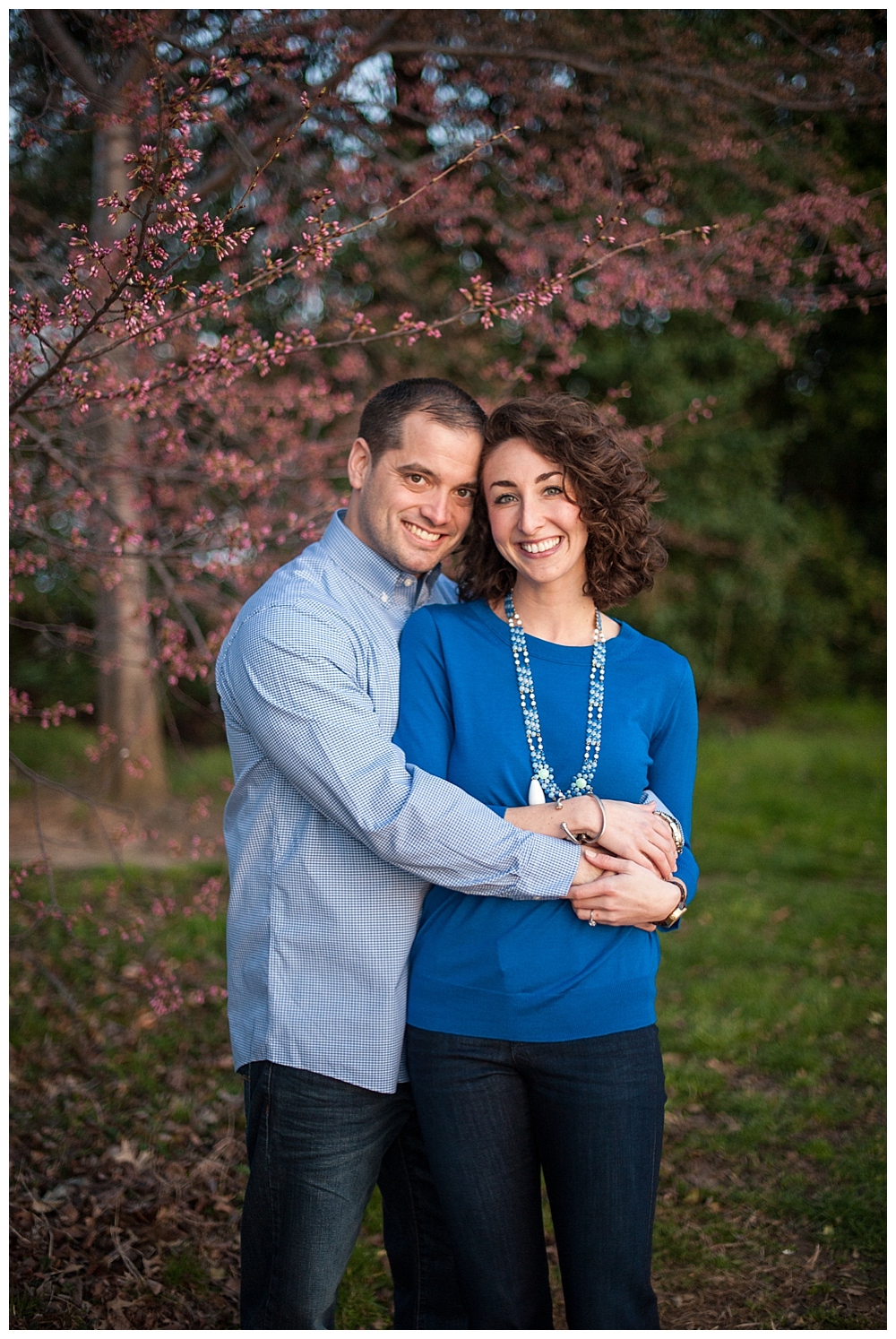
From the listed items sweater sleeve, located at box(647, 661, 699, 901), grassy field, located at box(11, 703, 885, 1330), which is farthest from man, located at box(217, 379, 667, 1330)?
grassy field, located at box(11, 703, 885, 1330)

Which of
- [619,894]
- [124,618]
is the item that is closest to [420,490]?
[619,894]

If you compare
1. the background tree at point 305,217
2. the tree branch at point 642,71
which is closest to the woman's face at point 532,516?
the background tree at point 305,217

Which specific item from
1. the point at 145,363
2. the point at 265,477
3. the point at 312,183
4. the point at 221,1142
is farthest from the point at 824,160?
the point at 221,1142

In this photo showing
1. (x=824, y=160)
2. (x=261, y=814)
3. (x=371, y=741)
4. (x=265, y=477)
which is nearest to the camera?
(x=371, y=741)

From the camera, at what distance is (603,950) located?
6.27 ft

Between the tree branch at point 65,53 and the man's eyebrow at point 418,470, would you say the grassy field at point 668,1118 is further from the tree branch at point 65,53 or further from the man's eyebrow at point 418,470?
the tree branch at point 65,53

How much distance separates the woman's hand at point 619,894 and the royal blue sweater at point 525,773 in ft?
0.18

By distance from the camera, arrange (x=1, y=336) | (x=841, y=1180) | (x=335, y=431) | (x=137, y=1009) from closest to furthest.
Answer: (x=1, y=336)
(x=841, y=1180)
(x=137, y=1009)
(x=335, y=431)

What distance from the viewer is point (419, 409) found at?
2098mm

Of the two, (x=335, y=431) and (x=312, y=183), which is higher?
(x=312, y=183)

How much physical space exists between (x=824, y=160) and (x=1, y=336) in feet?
10.4

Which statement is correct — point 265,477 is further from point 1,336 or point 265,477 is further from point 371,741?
point 371,741

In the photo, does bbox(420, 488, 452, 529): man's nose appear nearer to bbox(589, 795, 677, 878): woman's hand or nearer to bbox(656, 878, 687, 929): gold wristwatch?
bbox(589, 795, 677, 878): woman's hand

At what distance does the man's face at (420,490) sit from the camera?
6.84 ft
